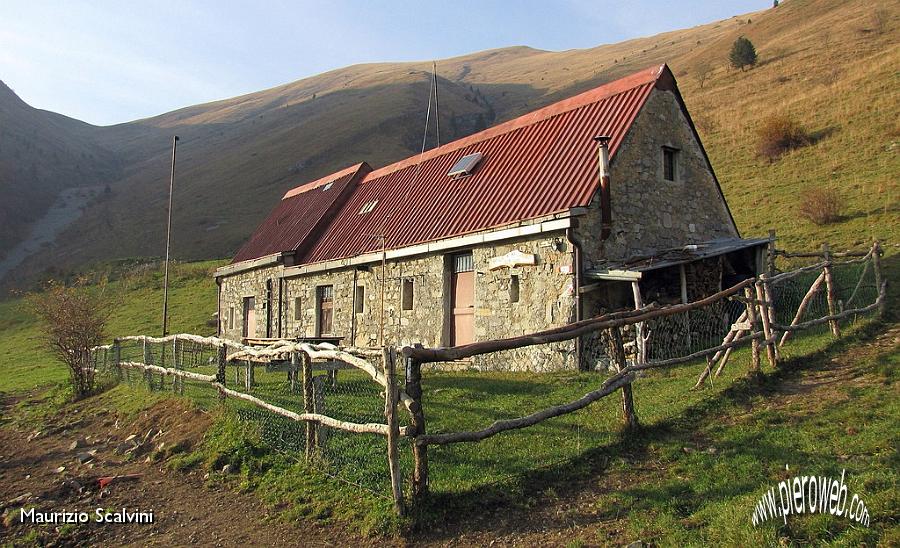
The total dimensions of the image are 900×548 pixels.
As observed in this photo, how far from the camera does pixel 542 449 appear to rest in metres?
7.11

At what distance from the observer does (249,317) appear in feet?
77.7

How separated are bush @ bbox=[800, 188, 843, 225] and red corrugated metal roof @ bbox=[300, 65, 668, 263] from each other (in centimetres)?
934

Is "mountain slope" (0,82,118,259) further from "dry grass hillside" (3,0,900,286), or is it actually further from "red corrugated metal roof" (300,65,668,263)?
"red corrugated metal roof" (300,65,668,263)

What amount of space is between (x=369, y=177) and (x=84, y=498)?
1692cm

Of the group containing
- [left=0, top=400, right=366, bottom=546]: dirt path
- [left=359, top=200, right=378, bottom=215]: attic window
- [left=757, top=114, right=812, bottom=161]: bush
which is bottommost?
[left=0, top=400, right=366, bottom=546]: dirt path

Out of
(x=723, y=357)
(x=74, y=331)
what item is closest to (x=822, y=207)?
(x=723, y=357)

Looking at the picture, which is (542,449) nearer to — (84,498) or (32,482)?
(84,498)

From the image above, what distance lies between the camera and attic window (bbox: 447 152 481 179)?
1731cm

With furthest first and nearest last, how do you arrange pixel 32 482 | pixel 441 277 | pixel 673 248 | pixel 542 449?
pixel 441 277 → pixel 673 248 → pixel 32 482 → pixel 542 449

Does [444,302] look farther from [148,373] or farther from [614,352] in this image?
[614,352]

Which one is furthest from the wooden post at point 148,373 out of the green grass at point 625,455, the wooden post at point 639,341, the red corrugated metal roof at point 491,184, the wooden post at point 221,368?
the wooden post at point 639,341

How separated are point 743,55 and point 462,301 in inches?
1815

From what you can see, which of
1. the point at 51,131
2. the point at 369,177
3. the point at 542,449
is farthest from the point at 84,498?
the point at 51,131

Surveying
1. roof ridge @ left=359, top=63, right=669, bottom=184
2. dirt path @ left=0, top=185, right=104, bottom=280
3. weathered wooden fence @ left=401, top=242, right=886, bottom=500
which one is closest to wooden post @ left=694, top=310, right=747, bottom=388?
weathered wooden fence @ left=401, top=242, right=886, bottom=500
